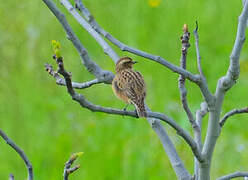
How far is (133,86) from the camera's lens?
A: 14.1 ft

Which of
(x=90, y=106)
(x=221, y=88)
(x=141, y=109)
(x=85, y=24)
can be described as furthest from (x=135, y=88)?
(x=90, y=106)

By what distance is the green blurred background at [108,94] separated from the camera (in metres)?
6.14

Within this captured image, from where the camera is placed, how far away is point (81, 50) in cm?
304

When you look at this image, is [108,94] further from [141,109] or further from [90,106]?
[90,106]

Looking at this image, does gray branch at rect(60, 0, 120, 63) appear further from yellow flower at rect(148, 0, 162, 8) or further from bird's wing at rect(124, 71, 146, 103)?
yellow flower at rect(148, 0, 162, 8)

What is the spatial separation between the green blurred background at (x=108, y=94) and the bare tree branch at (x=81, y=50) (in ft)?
8.80

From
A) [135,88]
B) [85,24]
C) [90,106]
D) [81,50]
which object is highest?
[135,88]

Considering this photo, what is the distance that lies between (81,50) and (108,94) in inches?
169

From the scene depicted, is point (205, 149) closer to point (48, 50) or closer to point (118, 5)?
point (48, 50)

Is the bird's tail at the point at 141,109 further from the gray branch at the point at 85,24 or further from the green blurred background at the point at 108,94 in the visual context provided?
the green blurred background at the point at 108,94

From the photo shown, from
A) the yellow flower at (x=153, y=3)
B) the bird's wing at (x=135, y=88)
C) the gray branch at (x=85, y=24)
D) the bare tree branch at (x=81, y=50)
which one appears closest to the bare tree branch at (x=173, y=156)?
the bare tree branch at (x=81, y=50)

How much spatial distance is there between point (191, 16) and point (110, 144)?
2.44 metres

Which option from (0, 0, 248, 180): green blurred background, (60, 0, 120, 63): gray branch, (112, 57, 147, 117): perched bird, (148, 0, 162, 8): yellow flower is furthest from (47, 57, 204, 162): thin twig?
(148, 0, 162, 8): yellow flower

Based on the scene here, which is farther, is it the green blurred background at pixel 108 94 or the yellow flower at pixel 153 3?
the yellow flower at pixel 153 3
